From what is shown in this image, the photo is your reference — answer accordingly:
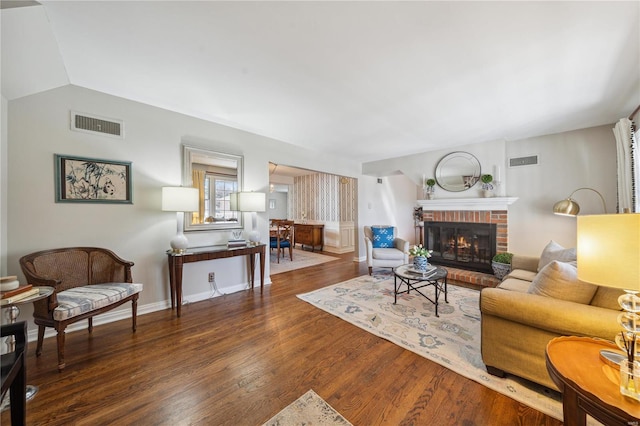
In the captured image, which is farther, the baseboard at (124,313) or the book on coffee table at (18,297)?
the baseboard at (124,313)

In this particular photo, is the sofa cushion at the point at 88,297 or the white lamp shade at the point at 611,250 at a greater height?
the white lamp shade at the point at 611,250

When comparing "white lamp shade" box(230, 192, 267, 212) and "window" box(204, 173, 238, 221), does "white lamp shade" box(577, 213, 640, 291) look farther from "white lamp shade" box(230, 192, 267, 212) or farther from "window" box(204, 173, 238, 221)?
"window" box(204, 173, 238, 221)

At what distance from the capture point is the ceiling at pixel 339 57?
4.93ft

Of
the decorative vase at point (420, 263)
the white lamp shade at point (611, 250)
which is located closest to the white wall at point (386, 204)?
the decorative vase at point (420, 263)

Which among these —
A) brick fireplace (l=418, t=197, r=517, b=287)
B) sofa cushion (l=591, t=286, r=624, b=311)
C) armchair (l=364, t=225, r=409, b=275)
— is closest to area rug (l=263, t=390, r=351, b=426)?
sofa cushion (l=591, t=286, r=624, b=311)

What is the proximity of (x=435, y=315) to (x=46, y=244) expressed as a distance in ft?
13.1

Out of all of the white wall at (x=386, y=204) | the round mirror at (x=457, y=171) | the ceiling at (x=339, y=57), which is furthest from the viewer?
the white wall at (x=386, y=204)

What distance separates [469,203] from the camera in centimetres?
424

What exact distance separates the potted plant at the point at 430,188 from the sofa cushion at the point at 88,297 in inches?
189

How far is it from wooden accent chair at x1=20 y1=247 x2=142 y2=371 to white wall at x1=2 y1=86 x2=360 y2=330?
0.17m

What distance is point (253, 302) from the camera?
10.2 ft

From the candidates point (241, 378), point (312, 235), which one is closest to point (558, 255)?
point (241, 378)

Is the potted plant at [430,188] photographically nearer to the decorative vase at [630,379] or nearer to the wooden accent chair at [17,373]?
the decorative vase at [630,379]

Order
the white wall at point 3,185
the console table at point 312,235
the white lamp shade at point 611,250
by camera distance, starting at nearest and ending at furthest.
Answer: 1. the white lamp shade at point 611,250
2. the white wall at point 3,185
3. the console table at point 312,235
